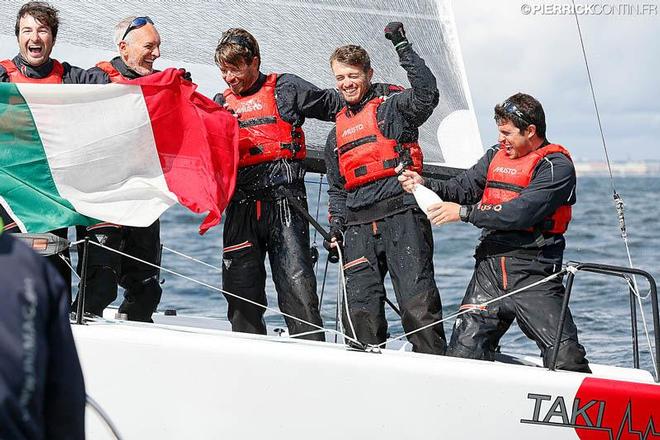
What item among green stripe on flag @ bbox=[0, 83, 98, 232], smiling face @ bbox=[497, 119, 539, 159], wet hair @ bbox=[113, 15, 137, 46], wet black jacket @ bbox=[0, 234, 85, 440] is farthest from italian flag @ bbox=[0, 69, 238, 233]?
wet black jacket @ bbox=[0, 234, 85, 440]

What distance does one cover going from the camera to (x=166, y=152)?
385 centimetres

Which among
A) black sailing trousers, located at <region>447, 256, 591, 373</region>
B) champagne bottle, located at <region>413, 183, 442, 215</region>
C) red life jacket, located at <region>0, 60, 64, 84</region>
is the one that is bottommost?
black sailing trousers, located at <region>447, 256, 591, 373</region>

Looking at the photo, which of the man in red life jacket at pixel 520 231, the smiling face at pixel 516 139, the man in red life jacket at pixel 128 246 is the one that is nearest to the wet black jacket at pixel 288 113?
the man in red life jacket at pixel 128 246

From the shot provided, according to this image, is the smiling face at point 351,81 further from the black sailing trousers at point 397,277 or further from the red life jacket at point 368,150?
the black sailing trousers at point 397,277

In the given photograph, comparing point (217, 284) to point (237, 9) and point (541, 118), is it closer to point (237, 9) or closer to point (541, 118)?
point (237, 9)

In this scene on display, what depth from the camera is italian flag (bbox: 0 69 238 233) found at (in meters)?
3.67

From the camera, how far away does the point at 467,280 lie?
9.84 m

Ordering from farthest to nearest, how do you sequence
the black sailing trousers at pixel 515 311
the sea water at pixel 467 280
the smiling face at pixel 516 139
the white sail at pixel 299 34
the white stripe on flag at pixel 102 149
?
1. the sea water at pixel 467 280
2. the white sail at pixel 299 34
3. the white stripe on flag at pixel 102 149
4. the smiling face at pixel 516 139
5. the black sailing trousers at pixel 515 311

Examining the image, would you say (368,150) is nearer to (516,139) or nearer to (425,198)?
(425,198)

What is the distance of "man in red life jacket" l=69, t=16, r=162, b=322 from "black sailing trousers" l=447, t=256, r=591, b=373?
46.6 inches

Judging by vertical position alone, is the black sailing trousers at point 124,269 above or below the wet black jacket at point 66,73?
below

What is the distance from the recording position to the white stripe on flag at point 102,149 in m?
3.71

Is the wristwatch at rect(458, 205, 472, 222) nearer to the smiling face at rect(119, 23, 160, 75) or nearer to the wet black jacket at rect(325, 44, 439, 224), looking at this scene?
the wet black jacket at rect(325, 44, 439, 224)

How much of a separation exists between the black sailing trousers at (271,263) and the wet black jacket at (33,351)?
2489 mm
